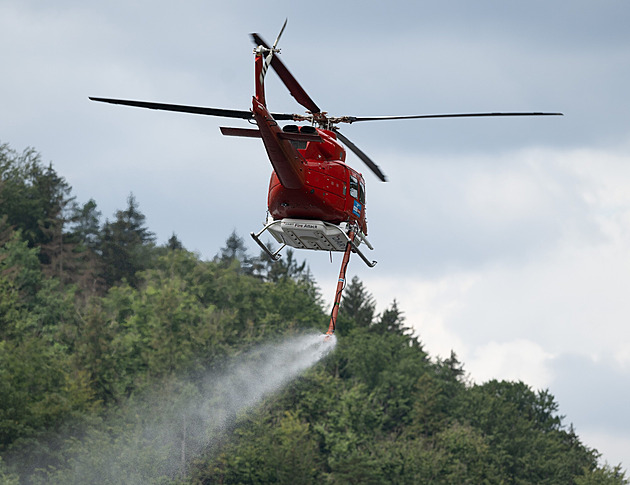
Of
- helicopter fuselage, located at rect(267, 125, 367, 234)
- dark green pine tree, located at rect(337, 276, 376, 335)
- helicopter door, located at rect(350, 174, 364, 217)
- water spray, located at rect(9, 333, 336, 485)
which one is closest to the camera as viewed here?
helicopter fuselage, located at rect(267, 125, 367, 234)

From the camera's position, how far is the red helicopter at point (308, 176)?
31234 millimetres

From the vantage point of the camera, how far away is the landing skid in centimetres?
3338

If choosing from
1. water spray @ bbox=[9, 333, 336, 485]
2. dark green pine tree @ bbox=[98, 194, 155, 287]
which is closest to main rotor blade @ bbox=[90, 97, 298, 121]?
water spray @ bbox=[9, 333, 336, 485]

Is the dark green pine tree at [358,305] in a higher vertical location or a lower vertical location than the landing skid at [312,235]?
higher

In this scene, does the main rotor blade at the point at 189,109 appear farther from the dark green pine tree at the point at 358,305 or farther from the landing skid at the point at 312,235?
the dark green pine tree at the point at 358,305

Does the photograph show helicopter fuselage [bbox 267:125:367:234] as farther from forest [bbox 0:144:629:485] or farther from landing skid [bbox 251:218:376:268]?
forest [bbox 0:144:629:485]

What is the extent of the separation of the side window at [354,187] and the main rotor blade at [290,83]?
A: 2188 millimetres

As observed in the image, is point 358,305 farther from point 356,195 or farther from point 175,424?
point 356,195

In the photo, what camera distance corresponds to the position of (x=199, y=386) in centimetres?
9462

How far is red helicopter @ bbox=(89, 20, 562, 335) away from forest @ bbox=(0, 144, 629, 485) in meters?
53.9

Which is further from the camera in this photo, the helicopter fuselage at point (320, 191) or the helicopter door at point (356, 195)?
the helicopter door at point (356, 195)

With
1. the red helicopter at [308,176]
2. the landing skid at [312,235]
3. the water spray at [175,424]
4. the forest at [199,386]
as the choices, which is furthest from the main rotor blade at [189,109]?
the forest at [199,386]

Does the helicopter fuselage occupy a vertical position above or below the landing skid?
above

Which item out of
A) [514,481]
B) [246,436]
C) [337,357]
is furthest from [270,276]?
[246,436]
